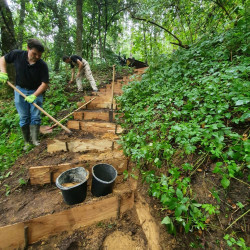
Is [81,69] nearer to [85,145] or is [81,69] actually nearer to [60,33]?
[85,145]

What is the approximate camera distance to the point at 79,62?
4438 millimetres

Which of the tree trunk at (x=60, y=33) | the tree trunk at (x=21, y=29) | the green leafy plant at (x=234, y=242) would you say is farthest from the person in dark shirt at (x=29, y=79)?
the tree trunk at (x=60, y=33)

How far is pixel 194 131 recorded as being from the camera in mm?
1412

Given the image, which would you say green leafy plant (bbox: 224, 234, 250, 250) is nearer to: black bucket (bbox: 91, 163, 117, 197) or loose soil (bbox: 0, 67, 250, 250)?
loose soil (bbox: 0, 67, 250, 250)

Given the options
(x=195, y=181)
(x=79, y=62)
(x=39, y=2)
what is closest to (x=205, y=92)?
(x=195, y=181)

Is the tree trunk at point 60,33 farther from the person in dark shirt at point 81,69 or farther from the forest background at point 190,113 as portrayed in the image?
the person in dark shirt at point 81,69

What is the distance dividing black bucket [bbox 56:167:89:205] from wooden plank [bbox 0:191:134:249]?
4.1 inches

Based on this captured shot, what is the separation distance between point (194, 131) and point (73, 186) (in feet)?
4.63

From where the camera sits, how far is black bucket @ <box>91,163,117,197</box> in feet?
5.03

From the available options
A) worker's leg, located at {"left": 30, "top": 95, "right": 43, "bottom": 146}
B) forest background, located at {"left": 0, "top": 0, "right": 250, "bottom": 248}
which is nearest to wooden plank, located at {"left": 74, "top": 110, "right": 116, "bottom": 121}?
forest background, located at {"left": 0, "top": 0, "right": 250, "bottom": 248}

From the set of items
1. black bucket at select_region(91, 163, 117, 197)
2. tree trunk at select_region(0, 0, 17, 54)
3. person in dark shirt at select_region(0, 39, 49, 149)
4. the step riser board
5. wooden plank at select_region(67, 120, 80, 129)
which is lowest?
black bucket at select_region(91, 163, 117, 197)

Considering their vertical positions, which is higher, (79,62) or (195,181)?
(79,62)

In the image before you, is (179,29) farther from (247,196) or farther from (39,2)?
(39,2)

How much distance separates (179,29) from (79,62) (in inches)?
146
